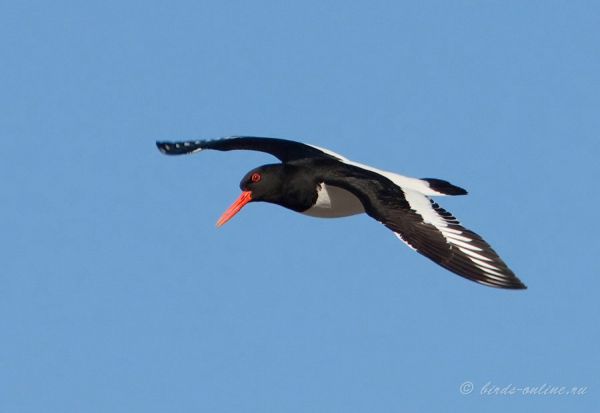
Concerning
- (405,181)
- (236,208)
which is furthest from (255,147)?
(405,181)

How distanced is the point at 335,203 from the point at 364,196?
1435 millimetres

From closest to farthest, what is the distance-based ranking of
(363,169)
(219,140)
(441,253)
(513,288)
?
(513,288) → (441,253) → (363,169) → (219,140)

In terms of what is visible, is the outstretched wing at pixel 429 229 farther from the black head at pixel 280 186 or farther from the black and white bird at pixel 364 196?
the black head at pixel 280 186

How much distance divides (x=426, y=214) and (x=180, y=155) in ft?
14.4

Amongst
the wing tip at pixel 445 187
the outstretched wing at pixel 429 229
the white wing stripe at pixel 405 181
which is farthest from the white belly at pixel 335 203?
the wing tip at pixel 445 187

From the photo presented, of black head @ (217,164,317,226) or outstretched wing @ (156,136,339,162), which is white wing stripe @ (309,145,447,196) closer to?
outstretched wing @ (156,136,339,162)

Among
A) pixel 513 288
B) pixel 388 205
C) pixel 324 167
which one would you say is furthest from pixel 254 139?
pixel 513 288

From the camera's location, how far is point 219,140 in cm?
1633

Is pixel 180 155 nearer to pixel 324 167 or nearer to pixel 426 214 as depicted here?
pixel 324 167

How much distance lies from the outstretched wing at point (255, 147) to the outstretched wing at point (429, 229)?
1368 mm

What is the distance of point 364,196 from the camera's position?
43.2ft

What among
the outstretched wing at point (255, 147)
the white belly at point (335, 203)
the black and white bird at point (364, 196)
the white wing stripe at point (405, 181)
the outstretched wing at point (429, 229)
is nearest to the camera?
the outstretched wing at point (429, 229)

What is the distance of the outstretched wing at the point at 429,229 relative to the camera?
11602 mm

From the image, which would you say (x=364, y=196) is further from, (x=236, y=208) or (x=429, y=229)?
(x=236, y=208)
